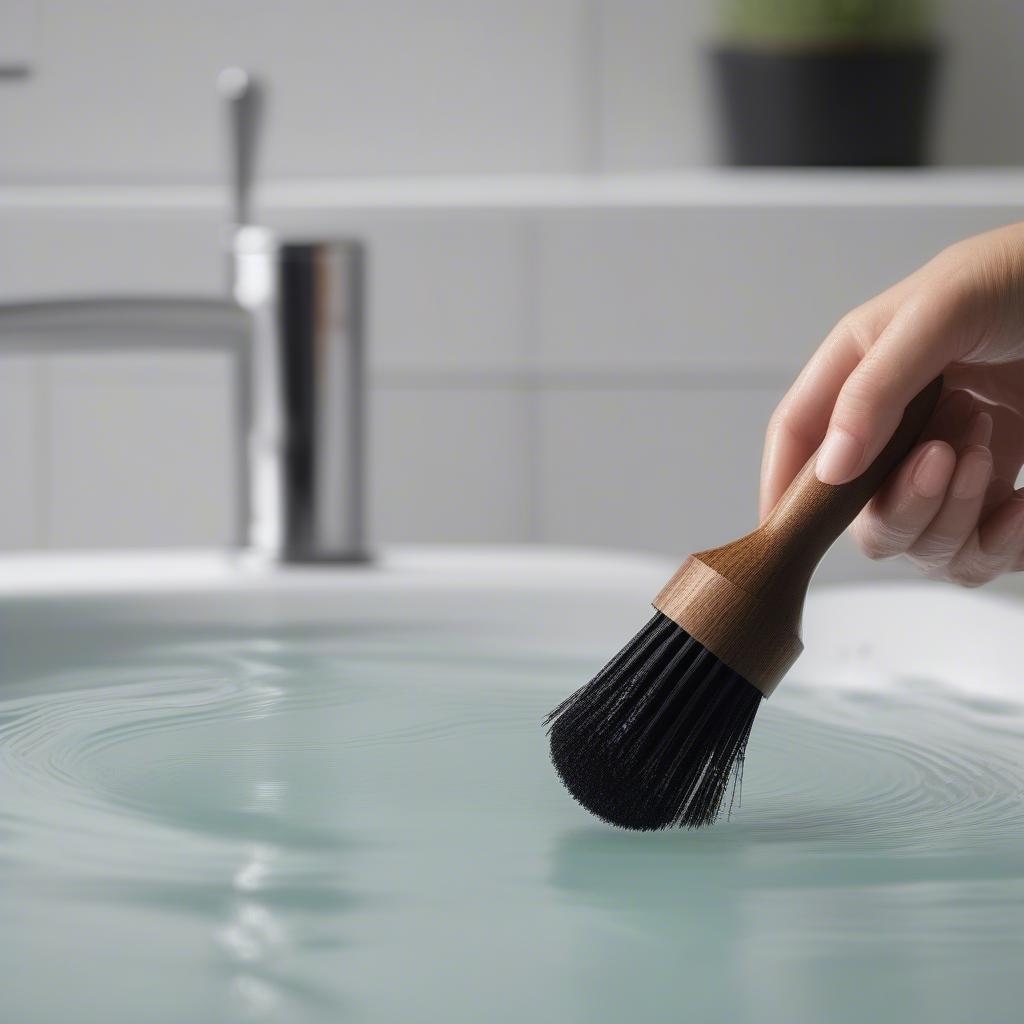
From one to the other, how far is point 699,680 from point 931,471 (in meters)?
0.11

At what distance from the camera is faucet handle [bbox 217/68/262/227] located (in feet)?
2.55

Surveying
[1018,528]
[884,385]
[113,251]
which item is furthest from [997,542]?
[113,251]

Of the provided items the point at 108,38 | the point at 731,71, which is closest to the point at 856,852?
the point at 731,71

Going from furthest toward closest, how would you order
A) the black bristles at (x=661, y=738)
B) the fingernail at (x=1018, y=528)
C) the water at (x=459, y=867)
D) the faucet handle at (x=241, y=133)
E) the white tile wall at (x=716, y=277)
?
the white tile wall at (x=716, y=277) < the faucet handle at (x=241, y=133) < the fingernail at (x=1018, y=528) < the black bristles at (x=661, y=738) < the water at (x=459, y=867)

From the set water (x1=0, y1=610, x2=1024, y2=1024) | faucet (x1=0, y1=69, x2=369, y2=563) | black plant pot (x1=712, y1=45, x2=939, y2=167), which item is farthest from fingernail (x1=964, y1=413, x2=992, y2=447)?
black plant pot (x1=712, y1=45, x2=939, y2=167)

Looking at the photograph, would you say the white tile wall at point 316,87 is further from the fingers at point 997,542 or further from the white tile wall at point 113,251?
the fingers at point 997,542

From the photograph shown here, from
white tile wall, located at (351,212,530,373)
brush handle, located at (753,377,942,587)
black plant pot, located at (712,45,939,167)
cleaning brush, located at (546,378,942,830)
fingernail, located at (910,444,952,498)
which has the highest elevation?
black plant pot, located at (712,45,939,167)

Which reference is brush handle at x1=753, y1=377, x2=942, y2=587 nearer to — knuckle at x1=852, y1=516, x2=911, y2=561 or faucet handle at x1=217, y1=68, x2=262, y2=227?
knuckle at x1=852, y1=516, x2=911, y2=561

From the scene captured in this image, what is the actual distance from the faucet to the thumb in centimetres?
41

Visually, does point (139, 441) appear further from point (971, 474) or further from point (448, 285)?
point (971, 474)

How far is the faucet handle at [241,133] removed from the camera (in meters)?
0.78

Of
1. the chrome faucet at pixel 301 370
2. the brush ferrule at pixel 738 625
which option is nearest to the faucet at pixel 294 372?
the chrome faucet at pixel 301 370

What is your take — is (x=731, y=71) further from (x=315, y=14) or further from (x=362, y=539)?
(x=362, y=539)

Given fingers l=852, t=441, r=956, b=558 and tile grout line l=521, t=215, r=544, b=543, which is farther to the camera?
tile grout line l=521, t=215, r=544, b=543
